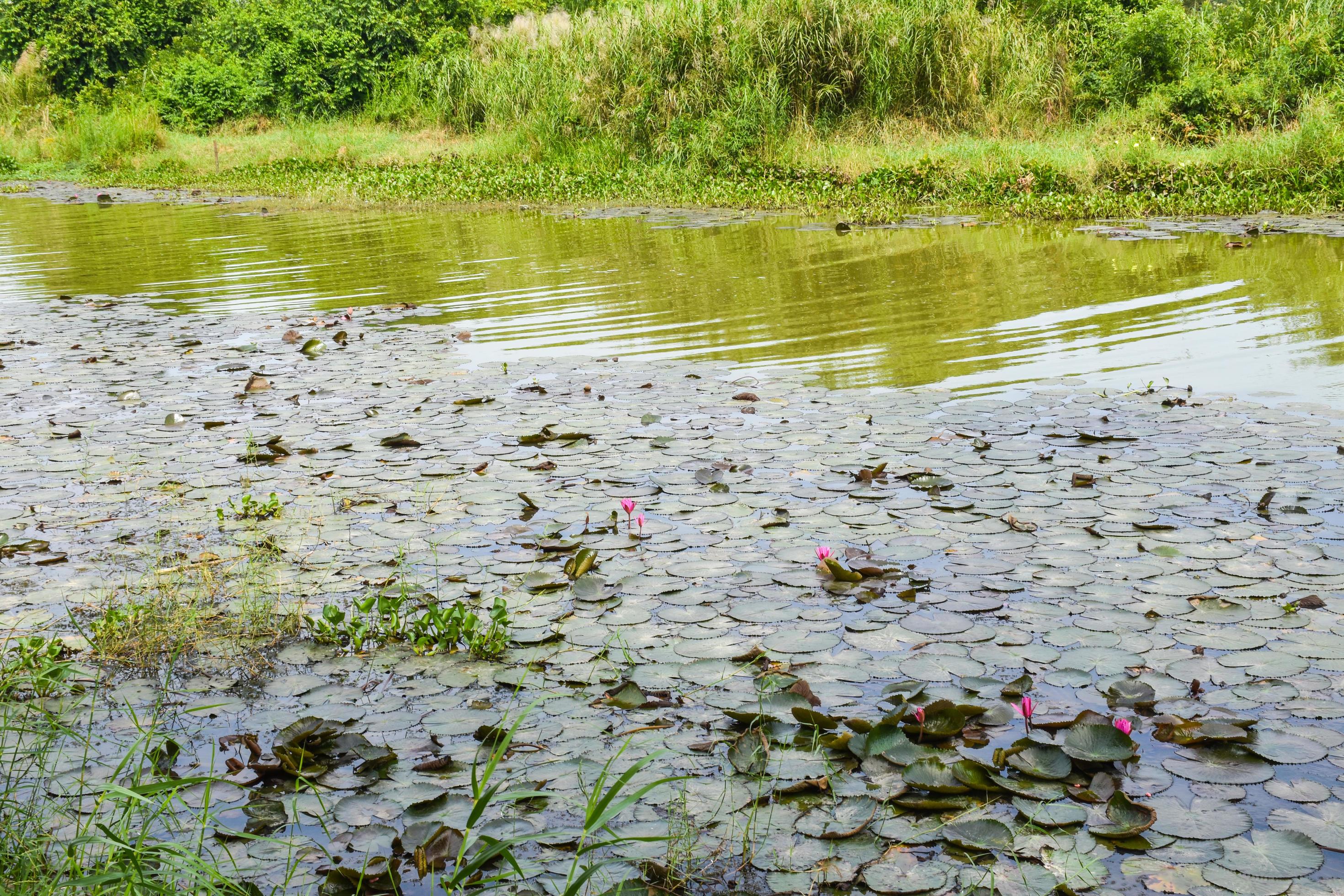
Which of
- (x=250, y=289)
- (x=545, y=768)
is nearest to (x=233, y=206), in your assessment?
(x=250, y=289)

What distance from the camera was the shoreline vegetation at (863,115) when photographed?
1325 centimetres

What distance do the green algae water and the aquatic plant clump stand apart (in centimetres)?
103

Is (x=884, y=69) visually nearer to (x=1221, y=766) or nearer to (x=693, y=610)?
(x=693, y=610)

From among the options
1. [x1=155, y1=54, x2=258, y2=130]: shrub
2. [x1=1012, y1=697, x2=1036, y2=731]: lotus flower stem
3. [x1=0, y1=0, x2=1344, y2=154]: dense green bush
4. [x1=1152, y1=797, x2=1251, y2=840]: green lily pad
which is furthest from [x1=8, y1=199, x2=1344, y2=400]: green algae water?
[x1=155, y1=54, x2=258, y2=130]: shrub

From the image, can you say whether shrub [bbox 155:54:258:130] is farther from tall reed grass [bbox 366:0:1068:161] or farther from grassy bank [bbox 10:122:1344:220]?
tall reed grass [bbox 366:0:1068:161]

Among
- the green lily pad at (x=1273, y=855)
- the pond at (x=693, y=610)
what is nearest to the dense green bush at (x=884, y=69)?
the pond at (x=693, y=610)

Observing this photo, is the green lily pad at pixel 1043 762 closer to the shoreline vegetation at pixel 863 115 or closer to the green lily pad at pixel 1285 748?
the green lily pad at pixel 1285 748

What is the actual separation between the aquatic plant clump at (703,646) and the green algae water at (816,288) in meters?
1.03

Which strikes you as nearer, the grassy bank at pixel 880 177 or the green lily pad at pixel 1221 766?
the green lily pad at pixel 1221 766

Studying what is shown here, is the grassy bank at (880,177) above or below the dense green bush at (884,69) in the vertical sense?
below

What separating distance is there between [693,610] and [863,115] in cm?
1468

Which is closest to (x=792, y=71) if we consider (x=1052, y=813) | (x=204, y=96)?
(x=1052, y=813)

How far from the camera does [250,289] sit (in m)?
11.0

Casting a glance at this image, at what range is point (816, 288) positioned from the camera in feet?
31.0
